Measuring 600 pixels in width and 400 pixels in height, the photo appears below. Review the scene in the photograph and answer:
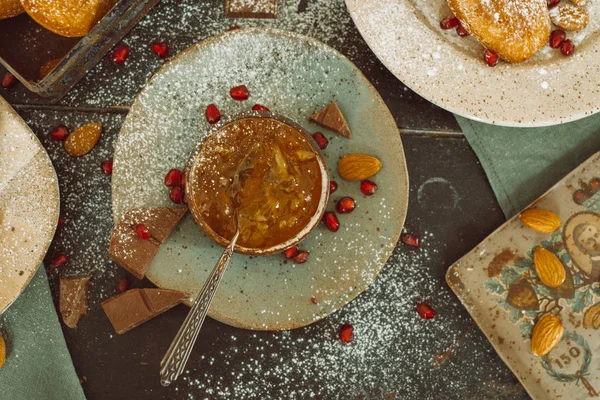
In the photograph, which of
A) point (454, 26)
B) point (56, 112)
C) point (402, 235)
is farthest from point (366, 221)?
point (56, 112)

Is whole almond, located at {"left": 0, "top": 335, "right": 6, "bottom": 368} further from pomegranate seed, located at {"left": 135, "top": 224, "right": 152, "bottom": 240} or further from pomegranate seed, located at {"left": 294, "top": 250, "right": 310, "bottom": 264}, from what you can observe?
pomegranate seed, located at {"left": 294, "top": 250, "right": 310, "bottom": 264}

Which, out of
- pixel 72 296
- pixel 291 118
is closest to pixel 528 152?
pixel 291 118

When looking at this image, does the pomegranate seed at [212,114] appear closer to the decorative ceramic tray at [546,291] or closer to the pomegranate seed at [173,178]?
the pomegranate seed at [173,178]

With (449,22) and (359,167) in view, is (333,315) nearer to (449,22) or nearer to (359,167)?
(359,167)

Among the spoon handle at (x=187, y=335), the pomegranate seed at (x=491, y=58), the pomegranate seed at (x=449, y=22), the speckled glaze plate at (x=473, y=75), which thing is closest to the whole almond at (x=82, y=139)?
the spoon handle at (x=187, y=335)

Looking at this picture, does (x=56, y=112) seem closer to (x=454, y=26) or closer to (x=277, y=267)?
(x=277, y=267)

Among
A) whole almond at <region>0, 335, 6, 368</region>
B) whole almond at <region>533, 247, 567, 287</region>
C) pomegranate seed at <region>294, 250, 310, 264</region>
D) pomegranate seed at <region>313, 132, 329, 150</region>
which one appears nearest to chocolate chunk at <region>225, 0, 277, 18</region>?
pomegranate seed at <region>313, 132, 329, 150</region>
